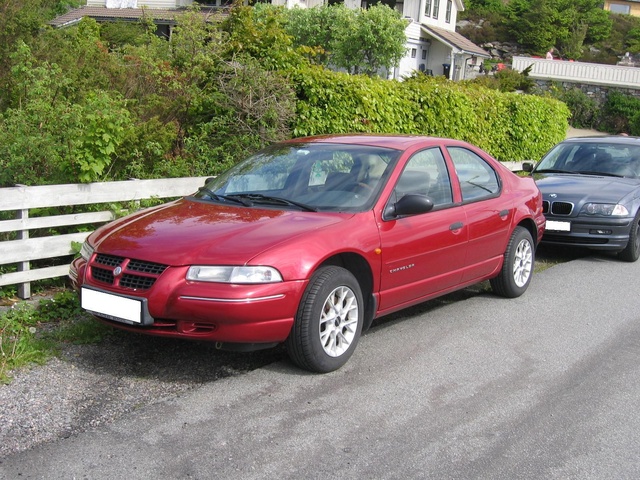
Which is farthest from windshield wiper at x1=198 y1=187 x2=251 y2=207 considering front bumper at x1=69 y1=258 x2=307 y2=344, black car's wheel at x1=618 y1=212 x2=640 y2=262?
black car's wheel at x1=618 y1=212 x2=640 y2=262

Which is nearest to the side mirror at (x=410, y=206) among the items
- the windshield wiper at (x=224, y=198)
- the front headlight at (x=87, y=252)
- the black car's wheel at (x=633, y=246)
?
the windshield wiper at (x=224, y=198)

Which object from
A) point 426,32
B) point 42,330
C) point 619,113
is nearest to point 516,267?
point 42,330

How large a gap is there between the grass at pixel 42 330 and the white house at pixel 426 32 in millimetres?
36757

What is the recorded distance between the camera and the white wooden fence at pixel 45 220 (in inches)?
254

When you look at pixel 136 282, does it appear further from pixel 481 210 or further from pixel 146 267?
pixel 481 210

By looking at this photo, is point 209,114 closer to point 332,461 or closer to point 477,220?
point 477,220

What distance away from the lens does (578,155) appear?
11.5 metres

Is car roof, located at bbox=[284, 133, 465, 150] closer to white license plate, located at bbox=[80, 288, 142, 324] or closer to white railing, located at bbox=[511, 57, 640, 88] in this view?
white license plate, located at bbox=[80, 288, 142, 324]

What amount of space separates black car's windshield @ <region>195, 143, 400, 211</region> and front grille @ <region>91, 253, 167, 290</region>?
1.16 meters

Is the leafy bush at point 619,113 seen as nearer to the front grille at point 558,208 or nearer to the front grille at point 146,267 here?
the front grille at point 558,208

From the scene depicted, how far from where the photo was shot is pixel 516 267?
7.65 meters

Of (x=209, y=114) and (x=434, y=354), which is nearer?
(x=434, y=354)

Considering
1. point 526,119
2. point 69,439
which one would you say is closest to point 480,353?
point 69,439

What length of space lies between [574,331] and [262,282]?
124 inches
